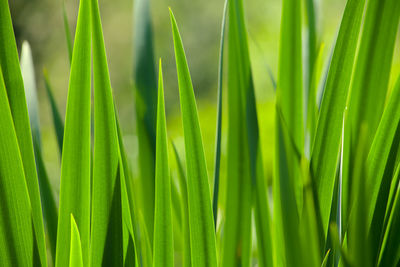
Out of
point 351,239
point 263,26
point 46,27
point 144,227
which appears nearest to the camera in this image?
point 351,239

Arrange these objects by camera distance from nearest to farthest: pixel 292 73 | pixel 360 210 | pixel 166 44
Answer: pixel 360 210 < pixel 292 73 < pixel 166 44

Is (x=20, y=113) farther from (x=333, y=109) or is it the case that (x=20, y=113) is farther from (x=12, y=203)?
(x=333, y=109)

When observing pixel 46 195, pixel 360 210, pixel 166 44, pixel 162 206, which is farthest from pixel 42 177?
pixel 166 44

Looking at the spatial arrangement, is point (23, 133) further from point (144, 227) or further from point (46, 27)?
point (46, 27)

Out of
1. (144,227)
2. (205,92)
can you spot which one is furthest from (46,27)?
(144,227)

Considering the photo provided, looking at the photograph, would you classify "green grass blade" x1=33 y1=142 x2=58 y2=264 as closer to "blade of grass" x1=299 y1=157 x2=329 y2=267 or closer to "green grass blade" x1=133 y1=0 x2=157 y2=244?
"green grass blade" x1=133 y1=0 x2=157 y2=244

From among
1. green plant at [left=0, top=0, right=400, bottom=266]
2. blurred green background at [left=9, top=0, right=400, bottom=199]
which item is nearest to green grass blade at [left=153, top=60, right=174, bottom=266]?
green plant at [left=0, top=0, right=400, bottom=266]
